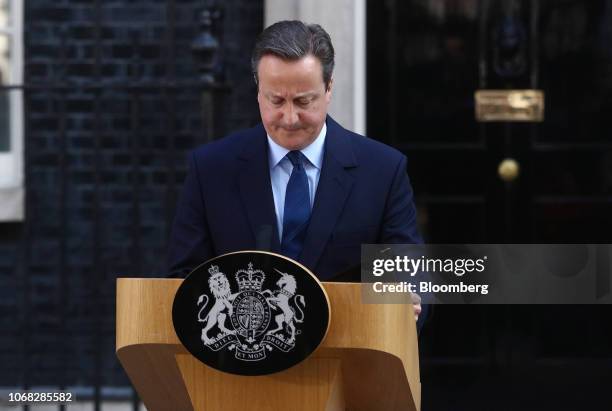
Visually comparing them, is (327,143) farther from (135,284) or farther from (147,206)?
(147,206)

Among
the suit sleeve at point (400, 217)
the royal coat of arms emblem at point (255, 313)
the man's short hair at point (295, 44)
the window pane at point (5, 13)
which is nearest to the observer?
the royal coat of arms emblem at point (255, 313)

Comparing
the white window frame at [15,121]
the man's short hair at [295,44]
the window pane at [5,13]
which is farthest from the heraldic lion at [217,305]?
the window pane at [5,13]

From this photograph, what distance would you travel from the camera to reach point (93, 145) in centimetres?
664

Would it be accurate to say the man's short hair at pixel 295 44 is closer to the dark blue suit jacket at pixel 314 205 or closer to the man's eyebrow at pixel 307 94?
the man's eyebrow at pixel 307 94

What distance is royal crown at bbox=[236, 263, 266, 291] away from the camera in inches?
98.7

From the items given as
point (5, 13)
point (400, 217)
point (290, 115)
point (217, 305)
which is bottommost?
point (217, 305)

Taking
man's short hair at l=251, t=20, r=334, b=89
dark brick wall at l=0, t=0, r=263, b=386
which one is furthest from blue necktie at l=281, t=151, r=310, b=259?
dark brick wall at l=0, t=0, r=263, b=386

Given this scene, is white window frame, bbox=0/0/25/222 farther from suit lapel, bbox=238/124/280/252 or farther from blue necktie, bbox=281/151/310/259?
blue necktie, bbox=281/151/310/259

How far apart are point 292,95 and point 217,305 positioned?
1.86 ft

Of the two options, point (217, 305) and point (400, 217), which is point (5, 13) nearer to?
point (400, 217)

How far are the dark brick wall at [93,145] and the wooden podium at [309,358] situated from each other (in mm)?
3933

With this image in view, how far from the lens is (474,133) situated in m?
6.57

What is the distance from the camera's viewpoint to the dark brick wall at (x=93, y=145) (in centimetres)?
657

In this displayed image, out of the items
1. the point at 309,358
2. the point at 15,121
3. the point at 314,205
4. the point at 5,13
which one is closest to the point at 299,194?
the point at 314,205
